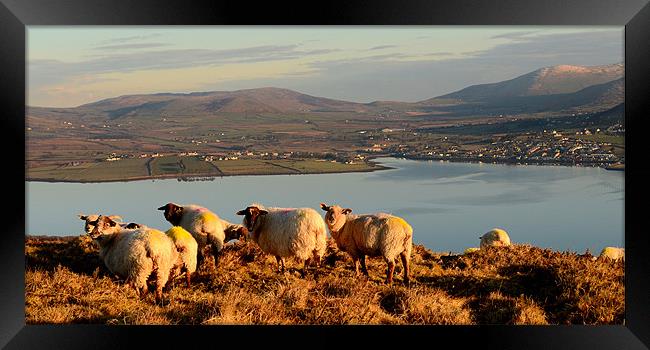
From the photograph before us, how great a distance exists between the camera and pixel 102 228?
36.9 ft

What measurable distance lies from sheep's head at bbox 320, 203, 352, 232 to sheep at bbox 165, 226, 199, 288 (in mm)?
2843

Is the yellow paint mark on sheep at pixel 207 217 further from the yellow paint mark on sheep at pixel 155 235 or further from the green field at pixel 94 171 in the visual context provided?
the green field at pixel 94 171

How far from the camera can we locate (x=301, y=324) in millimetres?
8172

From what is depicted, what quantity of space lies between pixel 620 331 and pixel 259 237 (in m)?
6.86

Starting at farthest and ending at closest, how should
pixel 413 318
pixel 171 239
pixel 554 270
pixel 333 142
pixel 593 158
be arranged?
pixel 333 142
pixel 593 158
pixel 554 270
pixel 171 239
pixel 413 318

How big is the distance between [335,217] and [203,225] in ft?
8.96

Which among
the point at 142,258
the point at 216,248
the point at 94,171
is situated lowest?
the point at 216,248

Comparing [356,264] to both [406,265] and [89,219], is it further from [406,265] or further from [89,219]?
[89,219]

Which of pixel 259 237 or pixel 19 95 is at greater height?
pixel 19 95

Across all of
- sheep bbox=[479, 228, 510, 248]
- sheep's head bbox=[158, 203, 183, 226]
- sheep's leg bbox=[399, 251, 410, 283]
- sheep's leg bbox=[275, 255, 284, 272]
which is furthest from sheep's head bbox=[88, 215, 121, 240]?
sheep bbox=[479, 228, 510, 248]

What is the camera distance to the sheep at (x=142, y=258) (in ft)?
33.6

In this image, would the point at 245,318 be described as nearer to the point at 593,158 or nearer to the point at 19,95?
the point at 19,95

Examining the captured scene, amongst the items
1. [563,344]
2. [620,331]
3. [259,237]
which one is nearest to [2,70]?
[259,237]

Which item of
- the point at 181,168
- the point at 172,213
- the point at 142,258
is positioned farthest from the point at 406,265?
the point at 181,168
